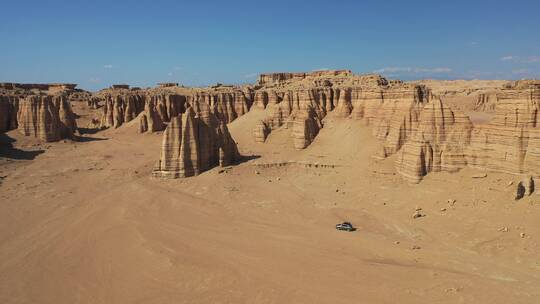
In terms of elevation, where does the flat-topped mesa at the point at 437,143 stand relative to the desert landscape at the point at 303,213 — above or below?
above

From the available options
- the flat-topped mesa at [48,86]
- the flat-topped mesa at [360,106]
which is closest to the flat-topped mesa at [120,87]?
the flat-topped mesa at [48,86]

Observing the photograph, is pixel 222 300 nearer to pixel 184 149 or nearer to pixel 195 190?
pixel 195 190

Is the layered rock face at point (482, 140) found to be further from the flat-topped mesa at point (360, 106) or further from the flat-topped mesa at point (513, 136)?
the flat-topped mesa at point (360, 106)

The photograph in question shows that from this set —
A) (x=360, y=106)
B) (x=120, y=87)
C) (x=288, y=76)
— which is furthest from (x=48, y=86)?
(x=360, y=106)

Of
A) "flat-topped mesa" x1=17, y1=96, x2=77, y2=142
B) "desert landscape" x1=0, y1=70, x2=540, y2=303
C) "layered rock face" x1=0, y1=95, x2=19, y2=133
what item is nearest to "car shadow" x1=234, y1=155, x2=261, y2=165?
"desert landscape" x1=0, y1=70, x2=540, y2=303

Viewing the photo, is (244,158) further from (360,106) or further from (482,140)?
(482,140)
